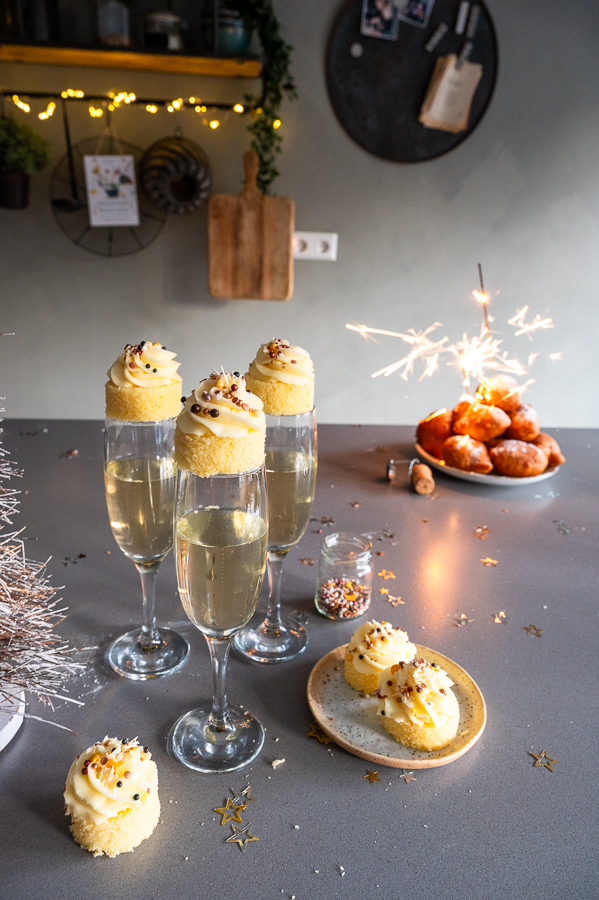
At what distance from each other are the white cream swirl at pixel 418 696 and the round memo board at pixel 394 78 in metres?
2.59

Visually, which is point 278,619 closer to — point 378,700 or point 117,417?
point 378,700

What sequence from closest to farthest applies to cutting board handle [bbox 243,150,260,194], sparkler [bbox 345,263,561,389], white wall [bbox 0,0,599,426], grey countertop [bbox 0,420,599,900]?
1. grey countertop [bbox 0,420,599,900]
2. cutting board handle [bbox 243,150,260,194]
3. white wall [bbox 0,0,599,426]
4. sparkler [bbox 345,263,561,389]

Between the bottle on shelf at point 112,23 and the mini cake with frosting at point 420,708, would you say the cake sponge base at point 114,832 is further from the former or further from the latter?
the bottle on shelf at point 112,23

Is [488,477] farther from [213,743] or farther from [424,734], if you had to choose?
[213,743]

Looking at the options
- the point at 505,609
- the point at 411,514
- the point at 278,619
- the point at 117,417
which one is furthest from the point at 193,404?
the point at 411,514

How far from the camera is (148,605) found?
87 cm

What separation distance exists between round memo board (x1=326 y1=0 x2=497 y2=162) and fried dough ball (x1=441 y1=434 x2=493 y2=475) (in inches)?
72.4

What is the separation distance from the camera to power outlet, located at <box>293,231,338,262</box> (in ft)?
9.41

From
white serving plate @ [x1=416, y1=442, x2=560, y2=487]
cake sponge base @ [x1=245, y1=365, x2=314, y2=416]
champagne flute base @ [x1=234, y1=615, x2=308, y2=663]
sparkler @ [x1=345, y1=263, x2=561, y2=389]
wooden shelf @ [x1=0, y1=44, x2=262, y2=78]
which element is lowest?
sparkler @ [x1=345, y1=263, x2=561, y2=389]

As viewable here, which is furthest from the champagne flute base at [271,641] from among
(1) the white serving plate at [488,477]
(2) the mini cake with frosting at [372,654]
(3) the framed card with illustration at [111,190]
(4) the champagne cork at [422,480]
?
(3) the framed card with illustration at [111,190]

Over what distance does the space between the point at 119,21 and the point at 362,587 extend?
239 centimetres

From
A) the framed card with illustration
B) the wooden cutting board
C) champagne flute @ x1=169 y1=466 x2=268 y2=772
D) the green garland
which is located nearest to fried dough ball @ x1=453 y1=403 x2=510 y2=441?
champagne flute @ x1=169 y1=466 x2=268 y2=772

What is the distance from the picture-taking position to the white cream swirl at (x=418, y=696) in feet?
2.29

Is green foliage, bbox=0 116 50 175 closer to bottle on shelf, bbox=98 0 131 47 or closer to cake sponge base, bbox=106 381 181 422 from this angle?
bottle on shelf, bbox=98 0 131 47
